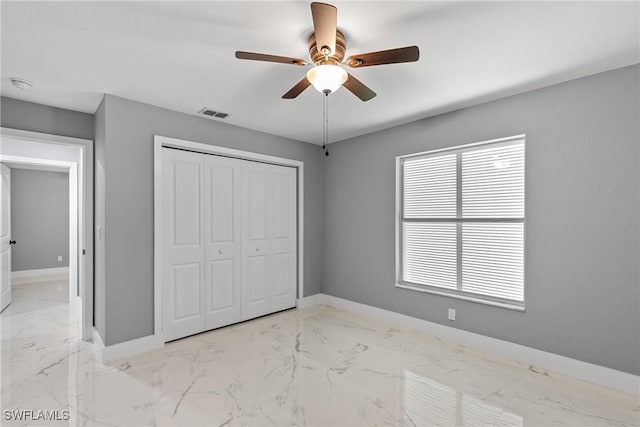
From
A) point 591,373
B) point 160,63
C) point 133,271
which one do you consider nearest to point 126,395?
point 133,271

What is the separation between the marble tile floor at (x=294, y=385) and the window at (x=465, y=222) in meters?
0.68

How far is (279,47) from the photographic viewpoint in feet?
7.13

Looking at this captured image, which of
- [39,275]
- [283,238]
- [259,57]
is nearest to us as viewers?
[259,57]

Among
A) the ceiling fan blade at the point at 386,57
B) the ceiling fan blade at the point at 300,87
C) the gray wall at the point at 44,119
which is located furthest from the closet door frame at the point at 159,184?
the ceiling fan blade at the point at 386,57

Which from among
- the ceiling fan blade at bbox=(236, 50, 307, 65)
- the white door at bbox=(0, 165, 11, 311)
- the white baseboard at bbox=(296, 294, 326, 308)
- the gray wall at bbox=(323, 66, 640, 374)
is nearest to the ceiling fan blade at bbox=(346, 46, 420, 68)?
the ceiling fan blade at bbox=(236, 50, 307, 65)

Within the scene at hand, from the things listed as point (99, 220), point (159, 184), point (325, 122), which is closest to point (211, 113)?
point (159, 184)

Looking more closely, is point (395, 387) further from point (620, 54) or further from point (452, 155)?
point (620, 54)

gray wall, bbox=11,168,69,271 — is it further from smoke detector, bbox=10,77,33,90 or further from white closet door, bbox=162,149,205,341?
white closet door, bbox=162,149,205,341

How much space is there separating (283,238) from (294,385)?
2.26 m

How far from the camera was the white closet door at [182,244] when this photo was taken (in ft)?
11.0

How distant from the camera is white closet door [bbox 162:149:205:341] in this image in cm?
336

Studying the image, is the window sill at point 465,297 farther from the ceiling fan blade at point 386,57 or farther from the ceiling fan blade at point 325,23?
the ceiling fan blade at point 325,23

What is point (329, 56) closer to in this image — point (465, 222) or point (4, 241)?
point (465, 222)

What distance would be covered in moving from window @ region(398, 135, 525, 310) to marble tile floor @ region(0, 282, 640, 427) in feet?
2.22
